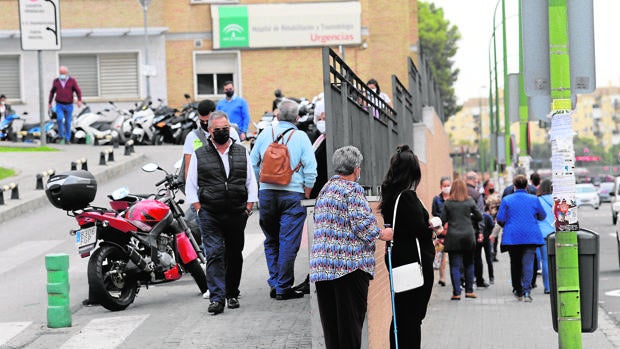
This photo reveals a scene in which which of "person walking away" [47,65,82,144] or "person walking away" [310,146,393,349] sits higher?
"person walking away" [47,65,82,144]

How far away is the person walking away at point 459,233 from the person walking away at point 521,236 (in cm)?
43

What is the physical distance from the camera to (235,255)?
35.0ft

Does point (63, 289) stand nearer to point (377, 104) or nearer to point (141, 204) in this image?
point (141, 204)

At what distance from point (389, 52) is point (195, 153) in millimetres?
35772

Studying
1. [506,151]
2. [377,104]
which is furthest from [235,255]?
[506,151]

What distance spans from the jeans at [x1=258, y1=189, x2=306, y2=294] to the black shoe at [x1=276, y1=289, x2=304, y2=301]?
0.04 m

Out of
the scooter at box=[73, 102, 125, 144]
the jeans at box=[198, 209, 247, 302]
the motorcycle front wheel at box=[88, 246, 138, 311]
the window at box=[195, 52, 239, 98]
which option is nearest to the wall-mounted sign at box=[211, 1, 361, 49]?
the window at box=[195, 52, 239, 98]

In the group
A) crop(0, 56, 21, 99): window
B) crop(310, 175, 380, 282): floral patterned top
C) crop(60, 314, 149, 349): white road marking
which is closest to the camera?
crop(310, 175, 380, 282): floral patterned top

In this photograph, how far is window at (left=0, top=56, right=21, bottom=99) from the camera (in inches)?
1609

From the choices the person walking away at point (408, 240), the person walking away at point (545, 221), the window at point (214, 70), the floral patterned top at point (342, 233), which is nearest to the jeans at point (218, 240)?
the person walking away at point (408, 240)

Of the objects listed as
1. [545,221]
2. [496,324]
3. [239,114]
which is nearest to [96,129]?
[239,114]

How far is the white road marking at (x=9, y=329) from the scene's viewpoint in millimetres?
9841

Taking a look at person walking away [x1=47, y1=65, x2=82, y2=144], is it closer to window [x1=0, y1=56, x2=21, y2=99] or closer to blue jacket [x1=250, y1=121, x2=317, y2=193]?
window [x1=0, y1=56, x2=21, y2=99]

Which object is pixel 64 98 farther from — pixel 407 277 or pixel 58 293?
pixel 407 277
